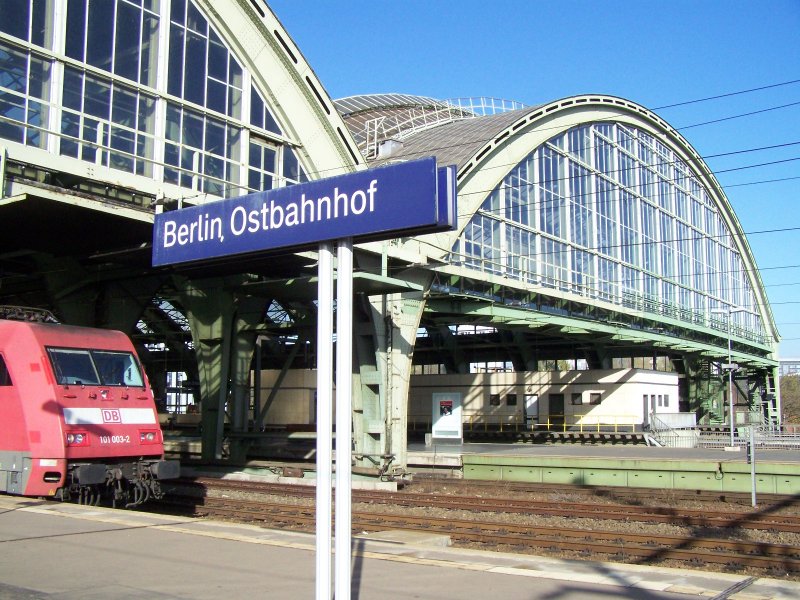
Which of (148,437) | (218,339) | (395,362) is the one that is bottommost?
(148,437)

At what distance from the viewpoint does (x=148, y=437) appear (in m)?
16.2

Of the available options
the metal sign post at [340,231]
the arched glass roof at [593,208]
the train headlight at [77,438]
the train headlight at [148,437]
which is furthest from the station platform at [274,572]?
the arched glass roof at [593,208]

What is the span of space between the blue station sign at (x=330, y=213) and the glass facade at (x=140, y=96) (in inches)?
410

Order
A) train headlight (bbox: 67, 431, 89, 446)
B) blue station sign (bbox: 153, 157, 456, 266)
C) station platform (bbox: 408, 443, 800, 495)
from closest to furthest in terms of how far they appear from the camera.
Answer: blue station sign (bbox: 153, 157, 456, 266) < train headlight (bbox: 67, 431, 89, 446) < station platform (bbox: 408, 443, 800, 495)

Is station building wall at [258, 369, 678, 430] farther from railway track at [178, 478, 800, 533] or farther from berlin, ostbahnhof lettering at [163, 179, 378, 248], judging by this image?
berlin, ostbahnhof lettering at [163, 179, 378, 248]

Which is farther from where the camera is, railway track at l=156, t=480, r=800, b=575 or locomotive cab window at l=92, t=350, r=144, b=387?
locomotive cab window at l=92, t=350, r=144, b=387

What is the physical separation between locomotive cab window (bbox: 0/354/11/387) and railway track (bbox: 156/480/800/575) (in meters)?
5.90

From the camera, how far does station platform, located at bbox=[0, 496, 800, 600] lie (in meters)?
7.97

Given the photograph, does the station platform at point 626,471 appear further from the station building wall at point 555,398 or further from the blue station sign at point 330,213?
the blue station sign at point 330,213

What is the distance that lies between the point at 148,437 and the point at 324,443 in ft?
34.8

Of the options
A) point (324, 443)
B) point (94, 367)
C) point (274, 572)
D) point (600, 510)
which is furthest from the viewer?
point (600, 510)

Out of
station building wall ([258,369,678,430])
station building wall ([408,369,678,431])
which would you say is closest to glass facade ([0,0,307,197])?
station building wall ([258,369,678,430])

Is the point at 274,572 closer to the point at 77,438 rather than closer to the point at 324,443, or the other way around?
the point at 324,443

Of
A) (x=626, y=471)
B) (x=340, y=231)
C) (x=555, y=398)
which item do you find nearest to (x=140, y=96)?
(x=340, y=231)
